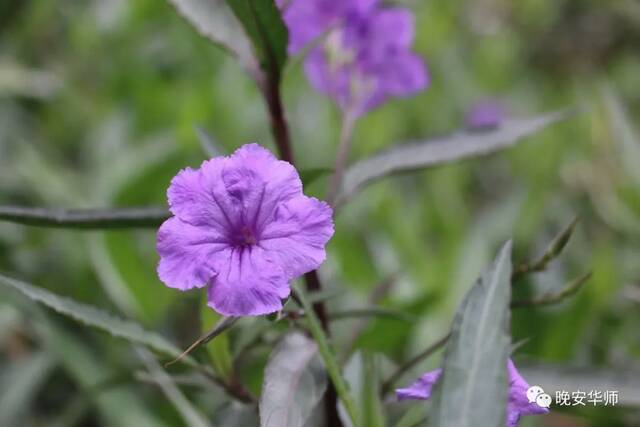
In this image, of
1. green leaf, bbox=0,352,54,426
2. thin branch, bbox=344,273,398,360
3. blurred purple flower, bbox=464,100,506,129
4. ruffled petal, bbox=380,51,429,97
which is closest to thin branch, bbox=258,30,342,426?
thin branch, bbox=344,273,398,360

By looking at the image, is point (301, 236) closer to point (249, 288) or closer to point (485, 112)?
point (249, 288)

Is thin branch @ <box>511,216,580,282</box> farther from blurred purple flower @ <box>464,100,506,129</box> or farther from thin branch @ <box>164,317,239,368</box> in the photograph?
blurred purple flower @ <box>464,100,506,129</box>

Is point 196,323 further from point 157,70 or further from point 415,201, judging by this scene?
point 157,70

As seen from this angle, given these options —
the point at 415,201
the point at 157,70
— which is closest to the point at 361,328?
the point at 415,201

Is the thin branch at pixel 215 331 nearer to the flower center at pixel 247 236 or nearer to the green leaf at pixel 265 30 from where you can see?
the flower center at pixel 247 236

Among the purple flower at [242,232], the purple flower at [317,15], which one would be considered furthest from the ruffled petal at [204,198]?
the purple flower at [317,15]
